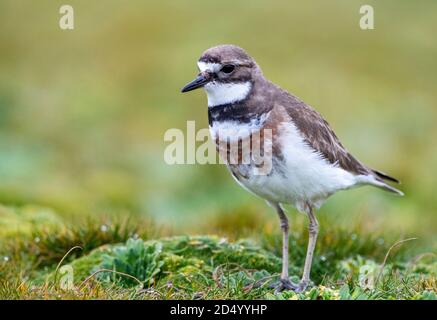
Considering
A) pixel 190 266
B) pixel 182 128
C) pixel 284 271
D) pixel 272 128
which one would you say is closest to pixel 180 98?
pixel 182 128

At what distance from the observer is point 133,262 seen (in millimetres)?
7438

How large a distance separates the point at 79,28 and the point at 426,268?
16.2 meters

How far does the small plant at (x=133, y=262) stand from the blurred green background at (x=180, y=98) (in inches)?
79.5

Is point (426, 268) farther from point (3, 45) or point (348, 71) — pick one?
point (3, 45)

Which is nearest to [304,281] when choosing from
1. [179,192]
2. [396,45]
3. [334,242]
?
[334,242]

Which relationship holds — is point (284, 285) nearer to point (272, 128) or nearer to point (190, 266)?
point (190, 266)

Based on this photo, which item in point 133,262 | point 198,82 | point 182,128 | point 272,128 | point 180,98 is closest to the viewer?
point 272,128

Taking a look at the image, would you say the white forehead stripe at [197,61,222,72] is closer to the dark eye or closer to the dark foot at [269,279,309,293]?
the dark eye

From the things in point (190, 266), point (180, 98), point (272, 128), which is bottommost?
point (190, 266)

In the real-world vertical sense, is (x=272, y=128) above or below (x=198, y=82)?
below

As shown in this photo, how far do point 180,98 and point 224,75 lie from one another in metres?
11.3

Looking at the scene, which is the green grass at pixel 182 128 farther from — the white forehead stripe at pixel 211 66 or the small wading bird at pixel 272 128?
the white forehead stripe at pixel 211 66

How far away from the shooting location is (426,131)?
56.3 ft

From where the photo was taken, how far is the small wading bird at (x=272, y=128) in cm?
709
